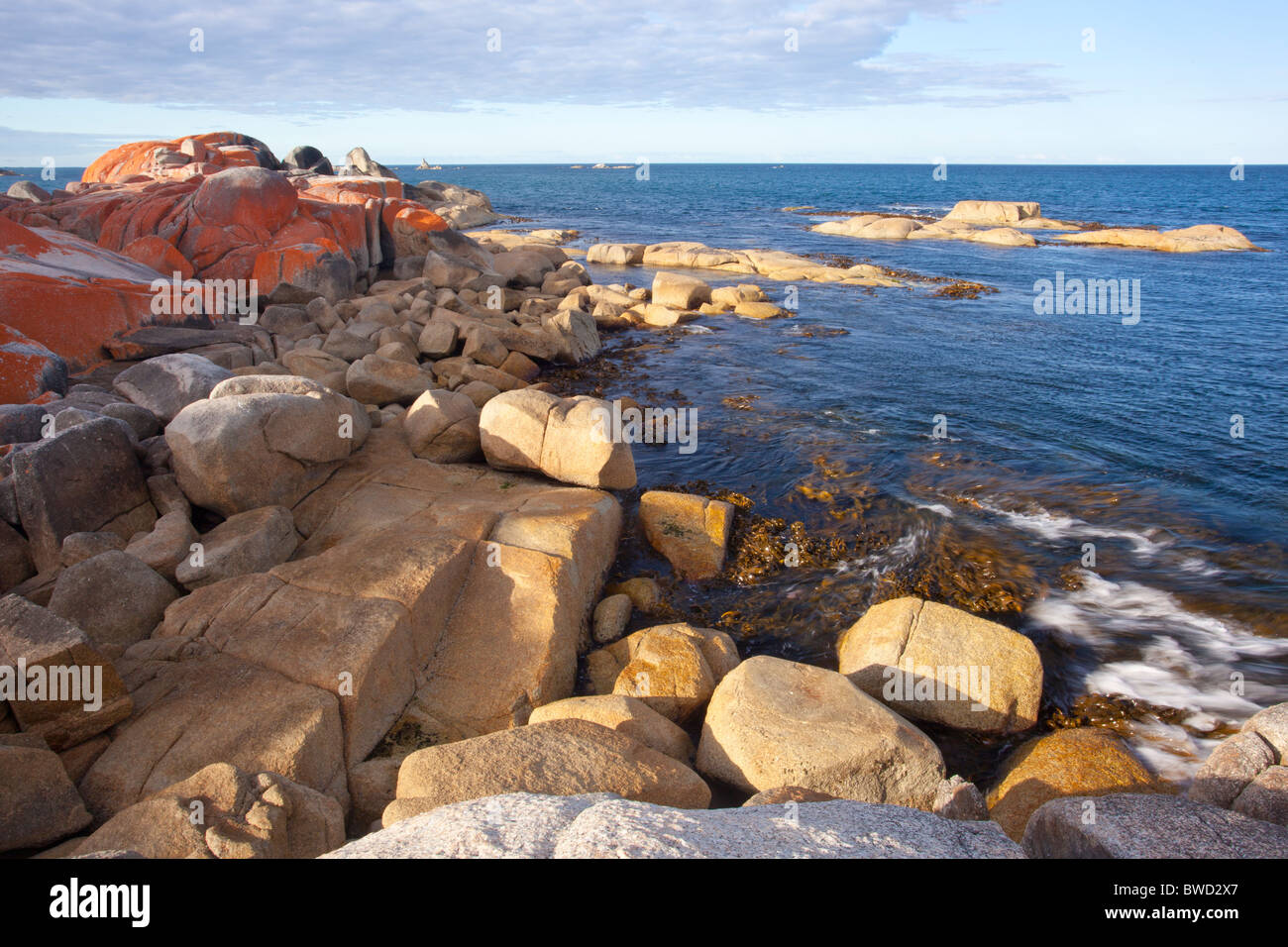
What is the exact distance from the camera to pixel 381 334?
17297 mm

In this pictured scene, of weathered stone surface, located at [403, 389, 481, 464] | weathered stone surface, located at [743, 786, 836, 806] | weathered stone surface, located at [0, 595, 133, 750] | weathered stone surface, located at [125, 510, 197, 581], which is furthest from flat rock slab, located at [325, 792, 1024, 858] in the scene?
weathered stone surface, located at [403, 389, 481, 464]

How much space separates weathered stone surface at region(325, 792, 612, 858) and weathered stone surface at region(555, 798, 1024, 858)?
0.45 ft

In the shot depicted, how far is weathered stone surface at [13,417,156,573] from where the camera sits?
8211 mm

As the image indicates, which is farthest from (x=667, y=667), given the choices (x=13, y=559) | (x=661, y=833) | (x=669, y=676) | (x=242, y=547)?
(x=13, y=559)

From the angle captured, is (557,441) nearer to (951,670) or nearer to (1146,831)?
(951,670)

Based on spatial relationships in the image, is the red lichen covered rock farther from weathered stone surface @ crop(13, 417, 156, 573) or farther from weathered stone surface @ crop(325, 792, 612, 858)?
weathered stone surface @ crop(325, 792, 612, 858)

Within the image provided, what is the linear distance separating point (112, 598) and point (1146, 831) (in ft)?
29.4

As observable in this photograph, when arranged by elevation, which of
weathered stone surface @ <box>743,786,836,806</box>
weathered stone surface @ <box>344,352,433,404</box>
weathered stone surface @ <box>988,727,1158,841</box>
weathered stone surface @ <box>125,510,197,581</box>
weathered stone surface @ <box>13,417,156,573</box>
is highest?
weathered stone surface @ <box>344,352,433,404</box>

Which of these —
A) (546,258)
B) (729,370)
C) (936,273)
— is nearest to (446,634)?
(729,370)

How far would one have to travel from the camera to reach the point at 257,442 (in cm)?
921

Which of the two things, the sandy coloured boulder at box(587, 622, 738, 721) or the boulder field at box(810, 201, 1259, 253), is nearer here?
the sandy coloured boulder at box(587, 622, 738, 721)

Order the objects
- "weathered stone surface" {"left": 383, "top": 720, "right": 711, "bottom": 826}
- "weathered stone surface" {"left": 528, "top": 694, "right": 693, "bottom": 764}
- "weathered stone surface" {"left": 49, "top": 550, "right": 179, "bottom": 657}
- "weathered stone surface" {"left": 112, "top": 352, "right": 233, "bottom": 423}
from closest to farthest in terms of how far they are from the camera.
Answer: "weathered stone surface" {"left": 383, "top": 720, "right": 711, "bottom": 826} → "weathered stone surface" {"left": 528, "top": 694, "right": 693, "bottom": 764} → "weathered stone surface" {"left": 49, "top": 550, "right": 179, "bottom": 657} → "weathered stone surface" {"left": 112, "top": 352, "right": 233, "bottom": 423}

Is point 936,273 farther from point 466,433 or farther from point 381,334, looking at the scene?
point 466,433

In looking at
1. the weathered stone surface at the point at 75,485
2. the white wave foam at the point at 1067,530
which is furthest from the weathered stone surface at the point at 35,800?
the white wave foam at the point at 1067,530
